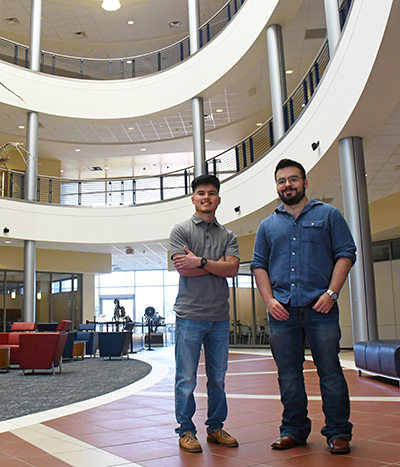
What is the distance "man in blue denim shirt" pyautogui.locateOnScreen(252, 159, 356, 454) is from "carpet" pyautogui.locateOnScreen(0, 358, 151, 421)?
2.80 metres

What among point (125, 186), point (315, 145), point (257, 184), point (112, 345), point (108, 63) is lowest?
point (112, 345)

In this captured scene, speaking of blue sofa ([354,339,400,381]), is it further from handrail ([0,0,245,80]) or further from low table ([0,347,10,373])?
handrail ([0,0,245,80])

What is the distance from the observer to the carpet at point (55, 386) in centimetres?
510

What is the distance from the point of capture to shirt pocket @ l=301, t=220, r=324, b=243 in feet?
9.25

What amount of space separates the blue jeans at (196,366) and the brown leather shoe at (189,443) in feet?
0.11

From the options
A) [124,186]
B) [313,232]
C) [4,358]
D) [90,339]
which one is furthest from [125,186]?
[313,232]

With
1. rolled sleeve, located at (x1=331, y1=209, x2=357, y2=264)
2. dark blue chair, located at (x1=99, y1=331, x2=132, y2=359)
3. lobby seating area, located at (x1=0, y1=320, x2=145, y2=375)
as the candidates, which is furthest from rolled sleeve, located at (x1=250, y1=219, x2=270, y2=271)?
dark blue chair, located at (x1=99, y1=331, x2=132, y2=359)

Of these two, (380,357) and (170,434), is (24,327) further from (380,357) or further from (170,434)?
(170,434)

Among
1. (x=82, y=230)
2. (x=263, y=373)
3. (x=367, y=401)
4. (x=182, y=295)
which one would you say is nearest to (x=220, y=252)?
(x=182, y=295)

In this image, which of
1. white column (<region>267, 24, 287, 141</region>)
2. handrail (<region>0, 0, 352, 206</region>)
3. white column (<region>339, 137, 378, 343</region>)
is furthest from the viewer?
handrail (<region>0, 0, 352, 206</region>)

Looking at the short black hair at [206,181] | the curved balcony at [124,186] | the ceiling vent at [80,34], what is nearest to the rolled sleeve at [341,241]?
the short black hair at [206,181]

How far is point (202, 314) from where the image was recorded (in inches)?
116

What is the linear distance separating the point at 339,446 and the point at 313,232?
3.82 ft

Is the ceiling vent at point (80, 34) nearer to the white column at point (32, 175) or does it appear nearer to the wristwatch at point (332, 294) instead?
the white column at point (32, 175)
